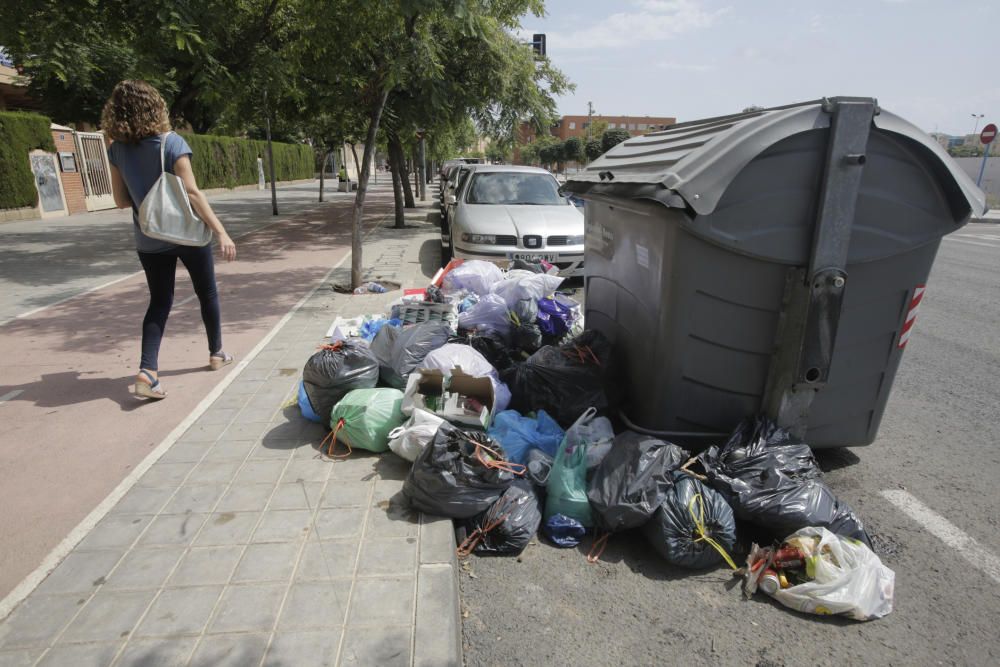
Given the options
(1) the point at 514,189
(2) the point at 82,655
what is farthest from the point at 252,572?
(1) the point at 514,189

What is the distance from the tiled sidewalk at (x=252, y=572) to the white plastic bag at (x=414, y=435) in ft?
0.40

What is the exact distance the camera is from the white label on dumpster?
3.28 meters

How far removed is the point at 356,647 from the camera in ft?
6.66

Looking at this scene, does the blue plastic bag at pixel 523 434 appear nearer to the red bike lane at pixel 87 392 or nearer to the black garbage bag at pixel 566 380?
the black garbage bag at pixel 566 380

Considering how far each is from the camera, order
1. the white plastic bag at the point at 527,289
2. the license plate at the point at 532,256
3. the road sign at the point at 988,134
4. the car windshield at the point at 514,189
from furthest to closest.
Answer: the road sign at the point at 988,134 < the car windshield at the point at 514,189 < the license plate at the point at 532,256 < the white plastic bag at the point at 527,289

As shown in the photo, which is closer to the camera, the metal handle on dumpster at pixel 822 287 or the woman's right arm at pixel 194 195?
the metal handle on dumpster at pixel 822 287

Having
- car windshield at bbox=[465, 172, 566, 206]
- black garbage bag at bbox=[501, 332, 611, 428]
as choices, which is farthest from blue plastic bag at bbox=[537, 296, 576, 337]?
car windshield at bbox=[465, 172, 566, 206]

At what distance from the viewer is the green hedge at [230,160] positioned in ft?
83.6

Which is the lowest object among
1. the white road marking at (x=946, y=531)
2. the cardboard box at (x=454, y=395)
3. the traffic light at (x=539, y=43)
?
the white road marking at (x=946, y=531)

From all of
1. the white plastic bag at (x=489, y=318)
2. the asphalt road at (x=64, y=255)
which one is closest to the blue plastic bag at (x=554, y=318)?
the white plastic bag at (x=489, y=318)

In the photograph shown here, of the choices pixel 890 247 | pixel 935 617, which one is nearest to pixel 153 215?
pixel 890 247

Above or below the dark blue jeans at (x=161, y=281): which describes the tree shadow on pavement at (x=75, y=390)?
below

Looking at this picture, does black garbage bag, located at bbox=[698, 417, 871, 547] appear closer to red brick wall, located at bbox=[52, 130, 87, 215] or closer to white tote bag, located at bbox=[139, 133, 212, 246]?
white tote bag, located at bbox=[139, 133, 212, 246]

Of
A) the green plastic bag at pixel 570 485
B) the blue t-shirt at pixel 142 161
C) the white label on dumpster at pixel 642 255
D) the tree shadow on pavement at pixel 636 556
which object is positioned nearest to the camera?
the tree shadow on pavement at pixel 636 556
